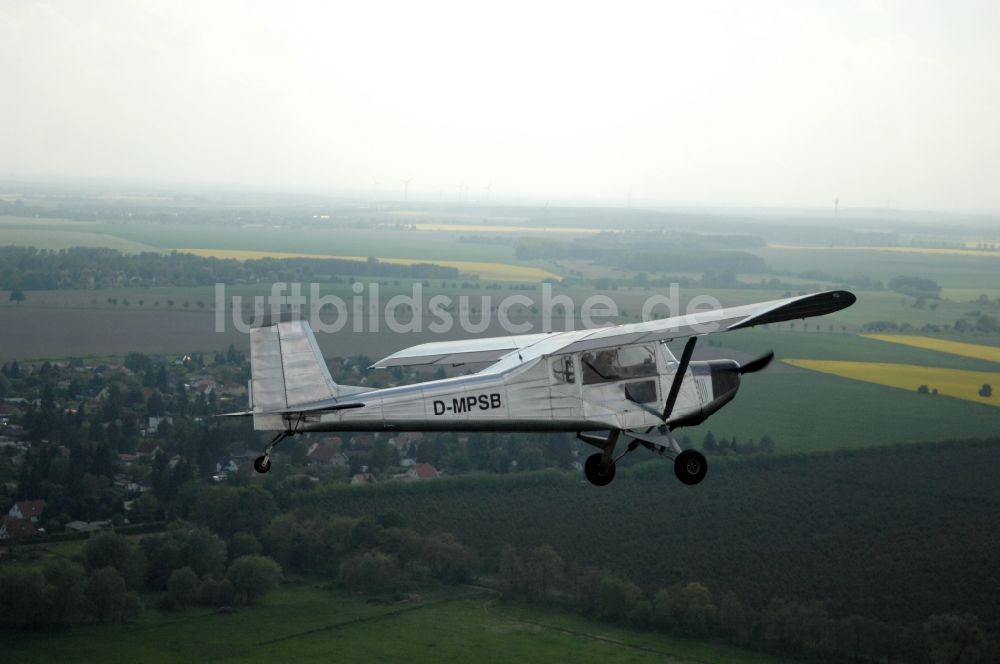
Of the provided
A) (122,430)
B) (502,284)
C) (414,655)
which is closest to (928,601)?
(414,655)

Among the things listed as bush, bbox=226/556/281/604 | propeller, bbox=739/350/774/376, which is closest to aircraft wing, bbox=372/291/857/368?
propeller, bbox=739/350/774/376

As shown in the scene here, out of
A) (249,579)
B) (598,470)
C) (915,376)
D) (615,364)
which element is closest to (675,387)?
(615,364)

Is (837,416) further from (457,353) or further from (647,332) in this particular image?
(647,332)

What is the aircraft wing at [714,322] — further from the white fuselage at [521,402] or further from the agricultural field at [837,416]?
the agricultural field at [837,416]

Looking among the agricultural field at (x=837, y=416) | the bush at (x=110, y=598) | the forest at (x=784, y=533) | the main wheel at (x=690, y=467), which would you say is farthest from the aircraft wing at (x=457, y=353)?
the agricultural field at (x=837, y=416)

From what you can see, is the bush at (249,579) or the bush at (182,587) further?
the bush at (249,579)
